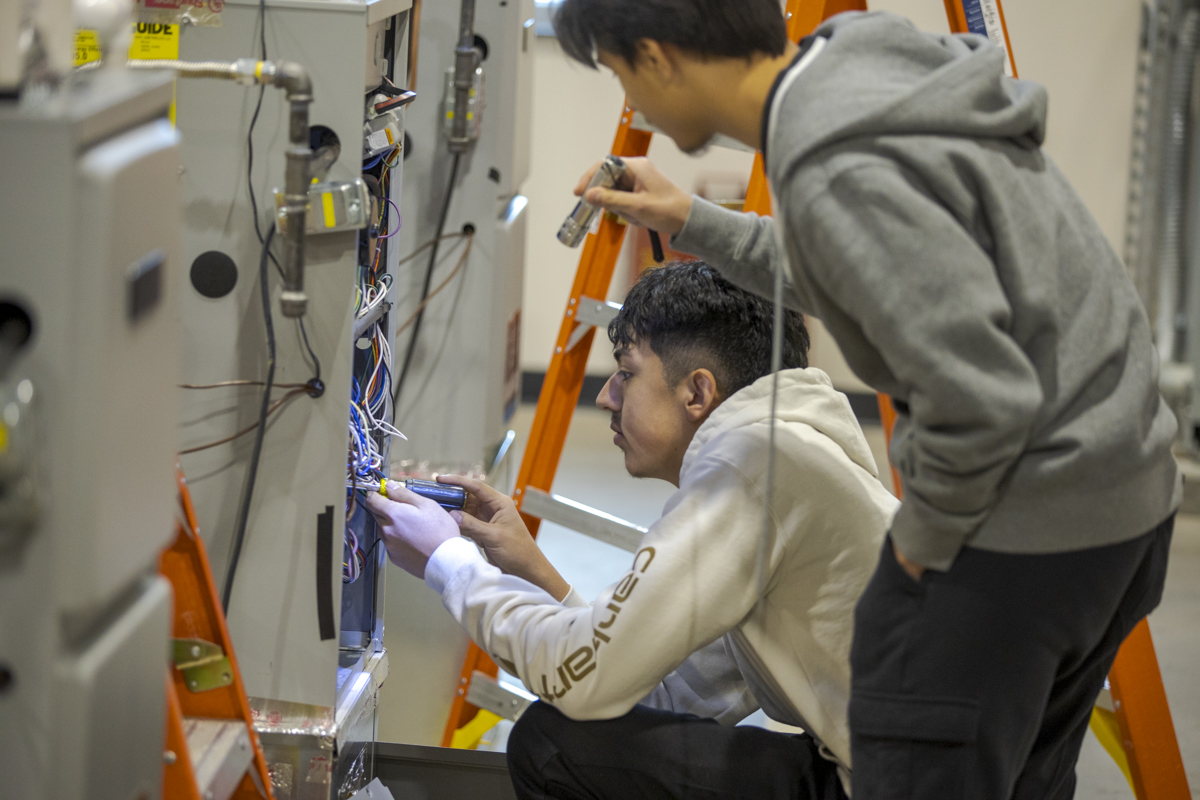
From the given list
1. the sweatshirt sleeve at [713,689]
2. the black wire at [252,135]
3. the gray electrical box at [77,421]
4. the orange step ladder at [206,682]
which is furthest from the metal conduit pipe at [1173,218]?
the gray electrical box at [77,421]

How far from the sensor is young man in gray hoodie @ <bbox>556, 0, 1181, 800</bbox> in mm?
986

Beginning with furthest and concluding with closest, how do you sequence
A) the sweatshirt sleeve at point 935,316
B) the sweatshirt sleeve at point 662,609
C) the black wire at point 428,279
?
1. the black wire at point 428,279
2. the sweatshirt sleeve at point 662,609
3. the sweatshirt sleeve at point 935,316

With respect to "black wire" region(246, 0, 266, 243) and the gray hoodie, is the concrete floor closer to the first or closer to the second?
the gray hoodie

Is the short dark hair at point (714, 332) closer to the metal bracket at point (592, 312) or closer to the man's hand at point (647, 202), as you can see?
the man's hand at point (647, 202)

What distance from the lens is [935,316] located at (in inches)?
38.4

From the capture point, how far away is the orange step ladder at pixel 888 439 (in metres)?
2.01

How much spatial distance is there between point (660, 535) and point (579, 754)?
1.12ft

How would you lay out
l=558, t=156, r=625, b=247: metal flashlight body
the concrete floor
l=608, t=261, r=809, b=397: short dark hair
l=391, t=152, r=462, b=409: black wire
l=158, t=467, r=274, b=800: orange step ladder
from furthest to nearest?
the concrete floor
l=391, t=152, r=462, b=409: black wire
l=608, t=261, r=809, b=397: short dark hair
l=558, t=156, r=625, b=247: metal flashlight body
l=158, t=467, r=274, b=800: orange step ladder

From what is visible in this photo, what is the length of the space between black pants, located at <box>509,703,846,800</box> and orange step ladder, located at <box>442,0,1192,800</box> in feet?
2.41

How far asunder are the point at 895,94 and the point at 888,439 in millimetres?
943

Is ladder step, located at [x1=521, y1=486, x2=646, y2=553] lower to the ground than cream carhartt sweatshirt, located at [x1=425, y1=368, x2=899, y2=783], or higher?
lower

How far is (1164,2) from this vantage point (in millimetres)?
4215

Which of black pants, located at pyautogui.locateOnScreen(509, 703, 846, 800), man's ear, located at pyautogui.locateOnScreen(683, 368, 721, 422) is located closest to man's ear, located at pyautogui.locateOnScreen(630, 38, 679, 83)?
man's ear, located at pyautogui.locateOnScreen(683, 368, 721, 422)

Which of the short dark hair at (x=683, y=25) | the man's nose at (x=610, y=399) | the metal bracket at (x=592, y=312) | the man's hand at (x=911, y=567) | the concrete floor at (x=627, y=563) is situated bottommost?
the concrete floor at (x=627, y=563)
